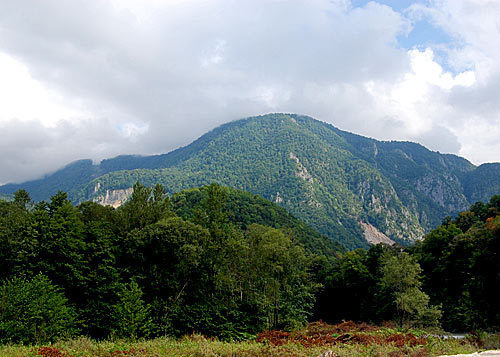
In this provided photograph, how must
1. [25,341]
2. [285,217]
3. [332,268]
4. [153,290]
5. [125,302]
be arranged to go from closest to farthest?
[25,341] → [125,302] → [153,290] → [332,268] → [285,217]

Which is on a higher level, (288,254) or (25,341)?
(288,254)

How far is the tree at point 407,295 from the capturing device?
38.3m

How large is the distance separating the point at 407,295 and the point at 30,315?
37.0 m

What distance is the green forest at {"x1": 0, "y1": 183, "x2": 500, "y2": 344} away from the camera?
78.0 feet

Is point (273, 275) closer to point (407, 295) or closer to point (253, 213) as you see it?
point (407, 295)

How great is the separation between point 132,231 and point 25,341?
17060mm

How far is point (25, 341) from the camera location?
62.2 feet

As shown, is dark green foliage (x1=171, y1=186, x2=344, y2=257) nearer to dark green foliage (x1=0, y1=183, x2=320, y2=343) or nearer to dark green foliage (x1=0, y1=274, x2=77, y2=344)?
dark green foliage (x1=0, y1=183, x2=320, y2=343)

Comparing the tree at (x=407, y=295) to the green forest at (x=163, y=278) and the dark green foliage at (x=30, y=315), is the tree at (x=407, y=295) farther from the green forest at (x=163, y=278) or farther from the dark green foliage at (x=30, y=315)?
the dark green foliage at (x=30, y=315)

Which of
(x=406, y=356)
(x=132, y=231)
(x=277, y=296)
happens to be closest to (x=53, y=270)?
(x=132, y=231)

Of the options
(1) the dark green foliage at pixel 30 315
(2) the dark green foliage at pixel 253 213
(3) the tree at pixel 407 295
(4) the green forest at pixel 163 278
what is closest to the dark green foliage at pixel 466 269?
(4) the green forest at pixel 163 278

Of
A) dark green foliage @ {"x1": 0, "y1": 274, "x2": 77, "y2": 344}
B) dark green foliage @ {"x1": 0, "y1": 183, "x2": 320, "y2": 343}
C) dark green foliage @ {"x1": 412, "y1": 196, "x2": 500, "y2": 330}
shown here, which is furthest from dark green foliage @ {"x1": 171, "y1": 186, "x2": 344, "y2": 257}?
dark green foliage @ {"x1": 0, "y1": 274, "x2": 77, "y2": 344}

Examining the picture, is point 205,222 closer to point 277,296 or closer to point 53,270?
point 277,296

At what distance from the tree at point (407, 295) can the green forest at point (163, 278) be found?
14 cm
